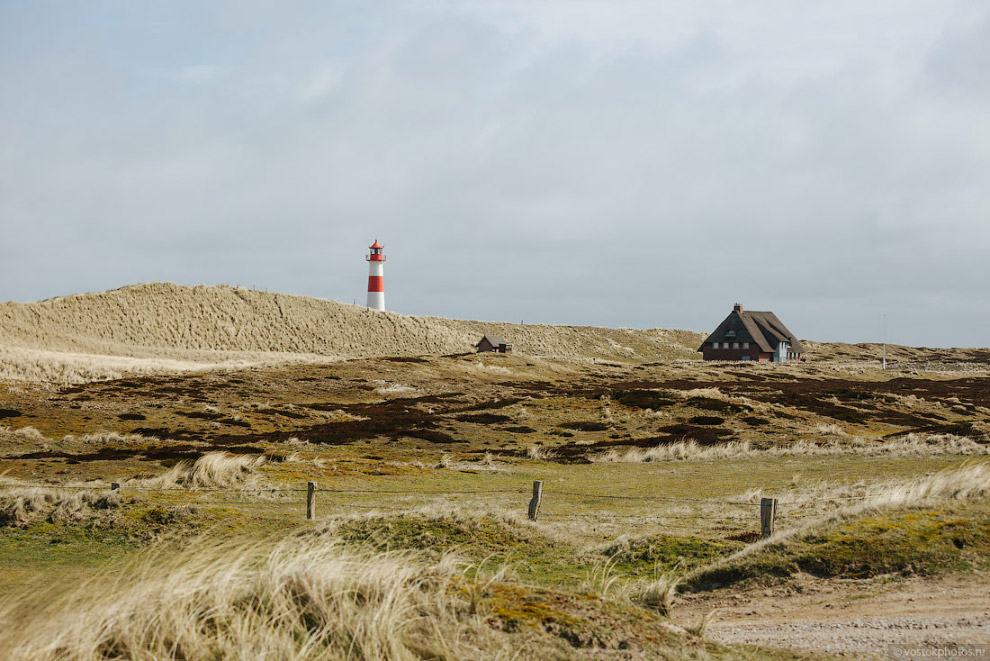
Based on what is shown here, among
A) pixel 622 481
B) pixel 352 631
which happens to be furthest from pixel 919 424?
pixel 352 631

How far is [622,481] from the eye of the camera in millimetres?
25359

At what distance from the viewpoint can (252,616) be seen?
5383 millimetres

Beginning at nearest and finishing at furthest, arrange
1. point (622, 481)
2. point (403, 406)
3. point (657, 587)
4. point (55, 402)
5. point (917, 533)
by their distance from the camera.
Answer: point (657, 587) < point (917, 533) < point (622, 481) < point (55, 402) < point (403, 406)

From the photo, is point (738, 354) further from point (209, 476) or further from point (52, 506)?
point (52, 506)

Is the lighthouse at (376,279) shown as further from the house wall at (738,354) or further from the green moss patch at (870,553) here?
the green moss patch at (870,553)

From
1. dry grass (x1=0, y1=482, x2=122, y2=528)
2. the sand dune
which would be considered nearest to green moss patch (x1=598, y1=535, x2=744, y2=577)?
dry grass (x1=0, y1=482, x2=122, y2=528)

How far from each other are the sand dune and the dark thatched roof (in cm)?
1888

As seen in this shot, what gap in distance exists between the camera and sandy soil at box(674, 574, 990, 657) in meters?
8.21

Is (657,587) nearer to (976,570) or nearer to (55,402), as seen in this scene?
(976,570)

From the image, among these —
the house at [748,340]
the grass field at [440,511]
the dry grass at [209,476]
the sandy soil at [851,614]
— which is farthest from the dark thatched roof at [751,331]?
the sandy soil at [851,614]

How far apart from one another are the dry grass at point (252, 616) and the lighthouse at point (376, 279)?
351ft

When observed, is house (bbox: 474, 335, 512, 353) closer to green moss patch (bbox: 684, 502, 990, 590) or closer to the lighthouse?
the lighthouse

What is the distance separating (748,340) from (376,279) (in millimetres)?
52632

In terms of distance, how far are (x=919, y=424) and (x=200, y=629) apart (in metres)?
47.0
